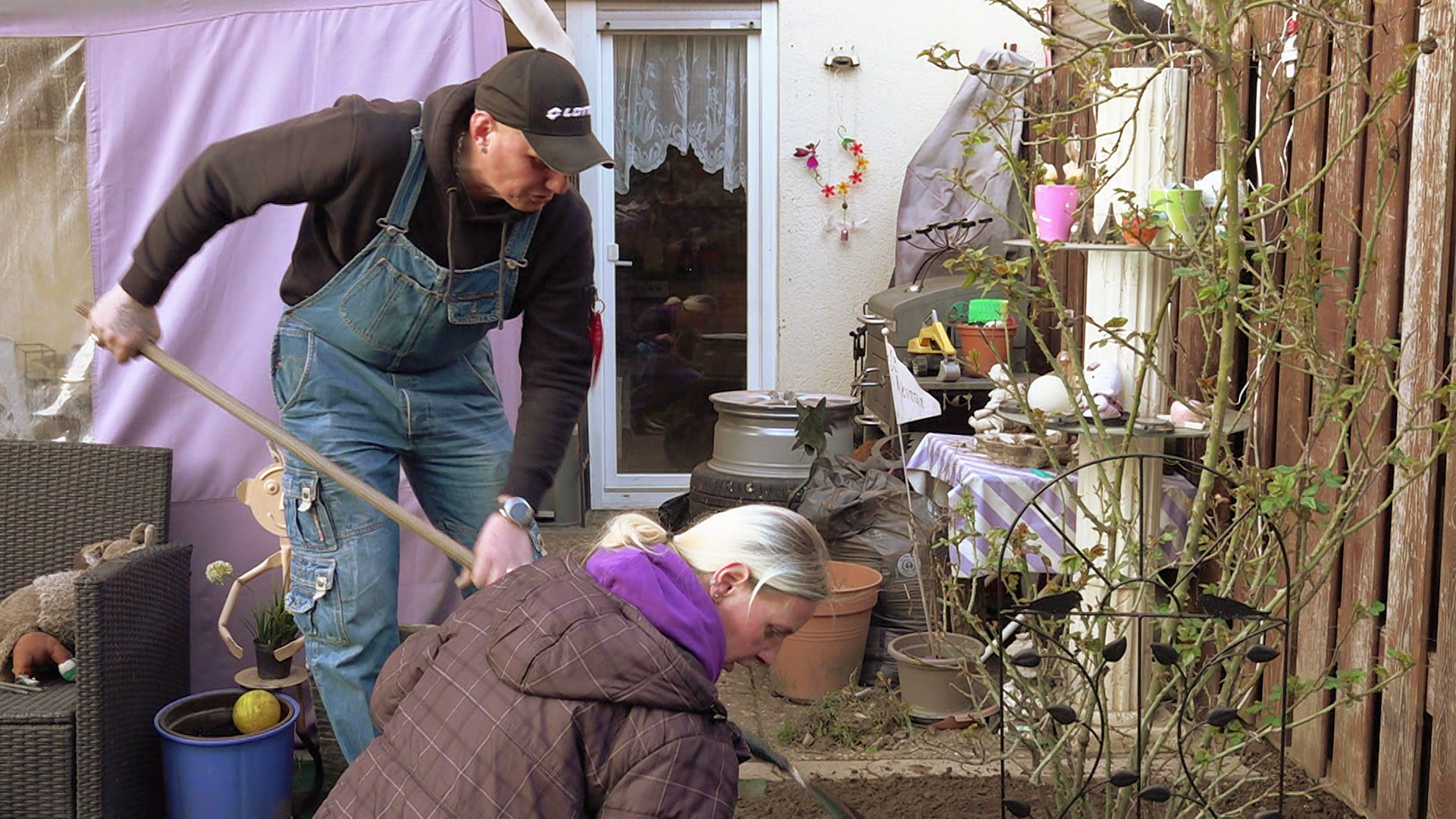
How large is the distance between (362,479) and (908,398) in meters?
1.68

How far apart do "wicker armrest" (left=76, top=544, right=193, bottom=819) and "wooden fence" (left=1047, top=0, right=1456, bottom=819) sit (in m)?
2.77

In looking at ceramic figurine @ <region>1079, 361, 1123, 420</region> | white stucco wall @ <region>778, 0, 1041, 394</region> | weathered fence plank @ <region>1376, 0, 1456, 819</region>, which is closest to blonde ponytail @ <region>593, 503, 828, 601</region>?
weathered fence plank @ <region>1376, 0, 1456, 819</region>

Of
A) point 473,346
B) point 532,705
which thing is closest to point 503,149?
point 473,346

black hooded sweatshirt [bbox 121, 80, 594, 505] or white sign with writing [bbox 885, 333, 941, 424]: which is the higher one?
black hooded sweatshirt [bbox 121, 80, 594, 505]

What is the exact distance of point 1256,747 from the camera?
3.93 m

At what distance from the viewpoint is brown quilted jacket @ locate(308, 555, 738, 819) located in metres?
1.78

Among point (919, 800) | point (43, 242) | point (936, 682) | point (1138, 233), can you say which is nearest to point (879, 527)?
point (936, 682)

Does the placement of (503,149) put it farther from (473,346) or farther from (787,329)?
(787,329)

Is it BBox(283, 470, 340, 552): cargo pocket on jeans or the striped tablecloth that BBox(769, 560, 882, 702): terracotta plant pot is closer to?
the striped tablecloth

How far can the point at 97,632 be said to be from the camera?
3.22 metres

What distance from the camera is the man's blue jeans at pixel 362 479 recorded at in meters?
3.06

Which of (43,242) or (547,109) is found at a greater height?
(547,109)

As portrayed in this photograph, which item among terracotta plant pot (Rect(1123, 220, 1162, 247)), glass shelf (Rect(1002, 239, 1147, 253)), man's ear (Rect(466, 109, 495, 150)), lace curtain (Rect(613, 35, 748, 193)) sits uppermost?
lace curtain (Rect(613, 35, 748, 193))

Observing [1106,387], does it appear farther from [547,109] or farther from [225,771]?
[225,771]
